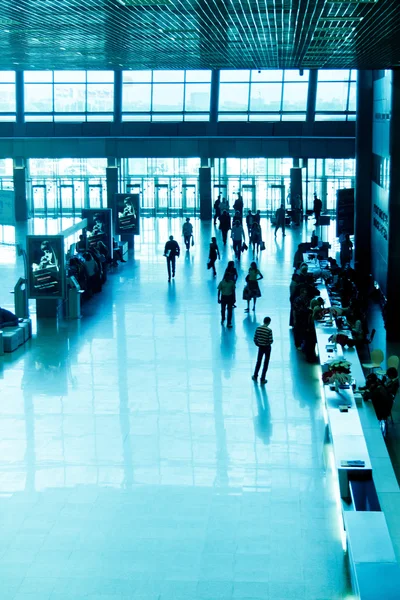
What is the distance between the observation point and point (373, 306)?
80.4ft

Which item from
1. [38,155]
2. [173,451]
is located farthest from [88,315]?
[38,155]

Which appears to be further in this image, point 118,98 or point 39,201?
point 39,201

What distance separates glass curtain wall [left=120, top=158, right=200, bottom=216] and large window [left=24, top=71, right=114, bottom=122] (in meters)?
3.16

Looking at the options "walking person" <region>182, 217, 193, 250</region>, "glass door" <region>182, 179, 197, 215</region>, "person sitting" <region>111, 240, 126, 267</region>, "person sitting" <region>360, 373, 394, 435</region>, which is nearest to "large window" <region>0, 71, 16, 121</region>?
"glass door" <region>182, 179, 197, 215</region>

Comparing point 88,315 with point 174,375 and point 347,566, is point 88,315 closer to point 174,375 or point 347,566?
point 174,375

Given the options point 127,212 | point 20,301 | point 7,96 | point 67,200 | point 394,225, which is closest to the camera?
point 20,301

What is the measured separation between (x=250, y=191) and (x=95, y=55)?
1088 inches

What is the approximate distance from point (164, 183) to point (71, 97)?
5.66 meters

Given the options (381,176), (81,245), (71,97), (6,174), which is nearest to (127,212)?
(81,245)

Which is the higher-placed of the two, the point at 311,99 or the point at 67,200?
the point at 311,99

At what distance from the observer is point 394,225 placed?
21.5m

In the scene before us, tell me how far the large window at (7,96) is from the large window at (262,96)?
9034mm

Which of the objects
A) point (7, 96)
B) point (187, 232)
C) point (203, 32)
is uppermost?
point (7, 96)

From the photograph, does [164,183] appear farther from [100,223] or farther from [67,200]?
[100,223]
